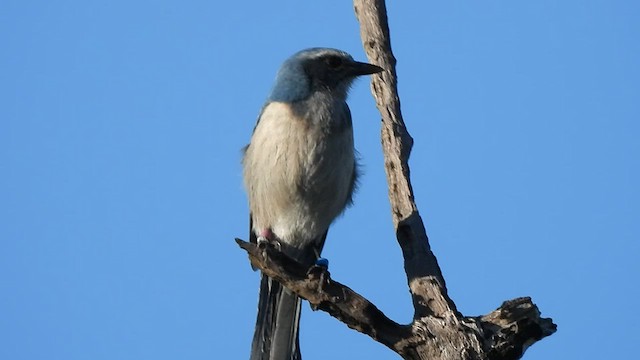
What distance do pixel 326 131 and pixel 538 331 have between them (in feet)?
8.60

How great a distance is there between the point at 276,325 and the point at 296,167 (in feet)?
4.52

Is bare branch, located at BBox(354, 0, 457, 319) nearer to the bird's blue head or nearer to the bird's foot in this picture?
the bird's blue head

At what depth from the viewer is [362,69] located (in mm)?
8086

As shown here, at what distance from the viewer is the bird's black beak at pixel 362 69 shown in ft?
26.5

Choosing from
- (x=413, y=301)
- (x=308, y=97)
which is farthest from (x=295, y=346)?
(x=308, y=97)

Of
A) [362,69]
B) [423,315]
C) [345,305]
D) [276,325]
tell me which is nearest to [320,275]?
[345,305]

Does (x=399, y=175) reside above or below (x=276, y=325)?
above

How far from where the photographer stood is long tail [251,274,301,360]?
7.59 metres

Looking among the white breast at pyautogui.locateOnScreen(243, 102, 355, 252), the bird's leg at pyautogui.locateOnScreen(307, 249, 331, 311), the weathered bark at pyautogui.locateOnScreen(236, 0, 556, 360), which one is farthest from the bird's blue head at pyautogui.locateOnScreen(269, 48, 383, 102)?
the bird's leg at pyautogui.locateOnScreen(307, 249, 331, 311)

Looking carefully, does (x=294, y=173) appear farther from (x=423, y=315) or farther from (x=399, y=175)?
(x=423, y=315)

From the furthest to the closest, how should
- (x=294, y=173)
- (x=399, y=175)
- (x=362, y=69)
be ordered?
(x=362, y=69) → (x=294, y=173) → (x=399, y=175)

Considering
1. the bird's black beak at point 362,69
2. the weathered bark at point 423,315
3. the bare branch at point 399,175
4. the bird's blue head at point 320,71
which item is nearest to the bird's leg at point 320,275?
the weathered bark at point 423,315

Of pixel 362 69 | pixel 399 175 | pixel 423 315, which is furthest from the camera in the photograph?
pixel 362 69

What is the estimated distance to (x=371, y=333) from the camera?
5836mm
